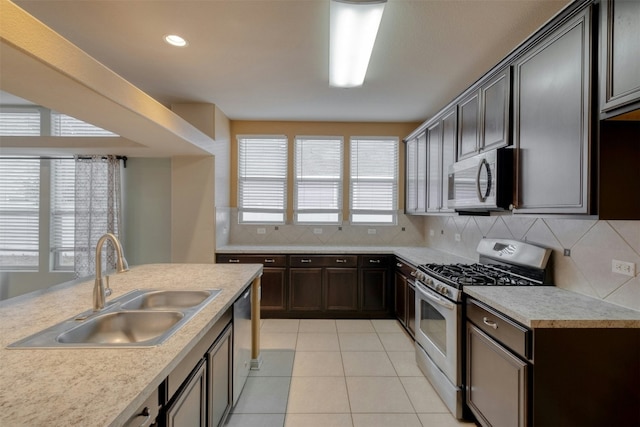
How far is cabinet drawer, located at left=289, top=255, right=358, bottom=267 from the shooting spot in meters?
3.98

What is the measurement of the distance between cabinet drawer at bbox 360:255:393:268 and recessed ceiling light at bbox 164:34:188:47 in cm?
301

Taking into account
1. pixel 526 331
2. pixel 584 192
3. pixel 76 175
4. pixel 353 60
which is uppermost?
pixel 353 60

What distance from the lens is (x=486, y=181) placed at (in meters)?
2.22

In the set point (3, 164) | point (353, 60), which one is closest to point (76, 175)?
point (3, 164)

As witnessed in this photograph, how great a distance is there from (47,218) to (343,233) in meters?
4.24

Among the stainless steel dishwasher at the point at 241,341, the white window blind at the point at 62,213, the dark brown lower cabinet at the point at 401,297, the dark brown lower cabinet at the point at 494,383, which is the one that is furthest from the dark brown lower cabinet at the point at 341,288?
the white window blind at the point at 62,213

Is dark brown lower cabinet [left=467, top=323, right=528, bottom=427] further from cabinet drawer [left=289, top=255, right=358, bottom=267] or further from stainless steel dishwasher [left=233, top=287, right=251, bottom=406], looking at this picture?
cabinet drawer [left=289, top=255, right=358, bottom=267]

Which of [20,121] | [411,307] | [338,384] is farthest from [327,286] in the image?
[20,121]

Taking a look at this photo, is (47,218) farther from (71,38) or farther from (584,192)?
(584,192)

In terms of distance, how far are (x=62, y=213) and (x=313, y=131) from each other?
12.4ft

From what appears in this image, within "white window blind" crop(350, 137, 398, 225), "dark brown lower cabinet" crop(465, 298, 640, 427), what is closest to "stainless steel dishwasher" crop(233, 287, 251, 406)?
"dark brown lower cabinet" crop(465, 298, 640, 427)

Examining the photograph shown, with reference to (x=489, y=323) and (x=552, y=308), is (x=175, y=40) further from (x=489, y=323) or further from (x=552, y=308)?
(x=552, y=308)

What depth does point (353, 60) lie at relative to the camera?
7.94 feet

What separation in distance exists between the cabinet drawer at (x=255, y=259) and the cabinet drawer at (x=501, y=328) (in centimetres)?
246
